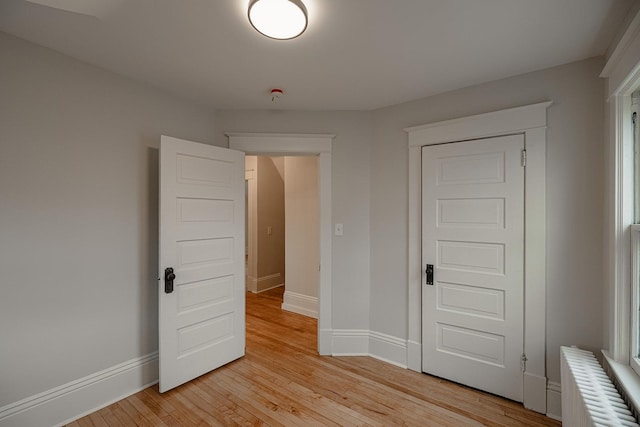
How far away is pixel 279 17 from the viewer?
139 centimetres

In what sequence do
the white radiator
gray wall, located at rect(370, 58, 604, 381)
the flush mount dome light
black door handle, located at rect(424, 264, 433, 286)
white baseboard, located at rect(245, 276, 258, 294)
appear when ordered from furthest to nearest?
1. white baseboard, located at rect(245, 276, 258, 294)
2. black door handle, located at rect(424, 264, 433, 286)
3. gray wall, located at rect(370, 58, 604, 381)
4. the flush mount dome light
5. the white radiator

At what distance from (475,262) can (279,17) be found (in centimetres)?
216

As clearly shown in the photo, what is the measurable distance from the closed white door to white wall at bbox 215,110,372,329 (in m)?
0.59

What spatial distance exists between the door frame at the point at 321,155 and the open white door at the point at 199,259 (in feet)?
0.63

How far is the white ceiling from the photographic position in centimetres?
141

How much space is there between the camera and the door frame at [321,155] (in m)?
2.74

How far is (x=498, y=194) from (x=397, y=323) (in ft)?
4.71

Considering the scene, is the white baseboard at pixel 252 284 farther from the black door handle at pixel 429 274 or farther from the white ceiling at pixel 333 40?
the white ceiling at pixel 333 40

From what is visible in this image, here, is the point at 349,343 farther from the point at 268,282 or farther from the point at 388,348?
the point at 268,282

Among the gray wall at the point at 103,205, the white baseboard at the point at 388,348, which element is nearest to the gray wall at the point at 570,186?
the gray wall at the point at 103,205

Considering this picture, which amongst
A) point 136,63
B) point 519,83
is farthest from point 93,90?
point 519,83

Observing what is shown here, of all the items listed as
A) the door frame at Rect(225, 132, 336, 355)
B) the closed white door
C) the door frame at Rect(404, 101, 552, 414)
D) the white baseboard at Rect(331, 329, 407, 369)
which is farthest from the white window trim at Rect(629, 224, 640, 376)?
the door frame at Rect(225, 132, 336, 355)

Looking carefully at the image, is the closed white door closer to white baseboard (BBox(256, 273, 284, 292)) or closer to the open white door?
the open white door

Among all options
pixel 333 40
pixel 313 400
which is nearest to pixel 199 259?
pixel 313 400
